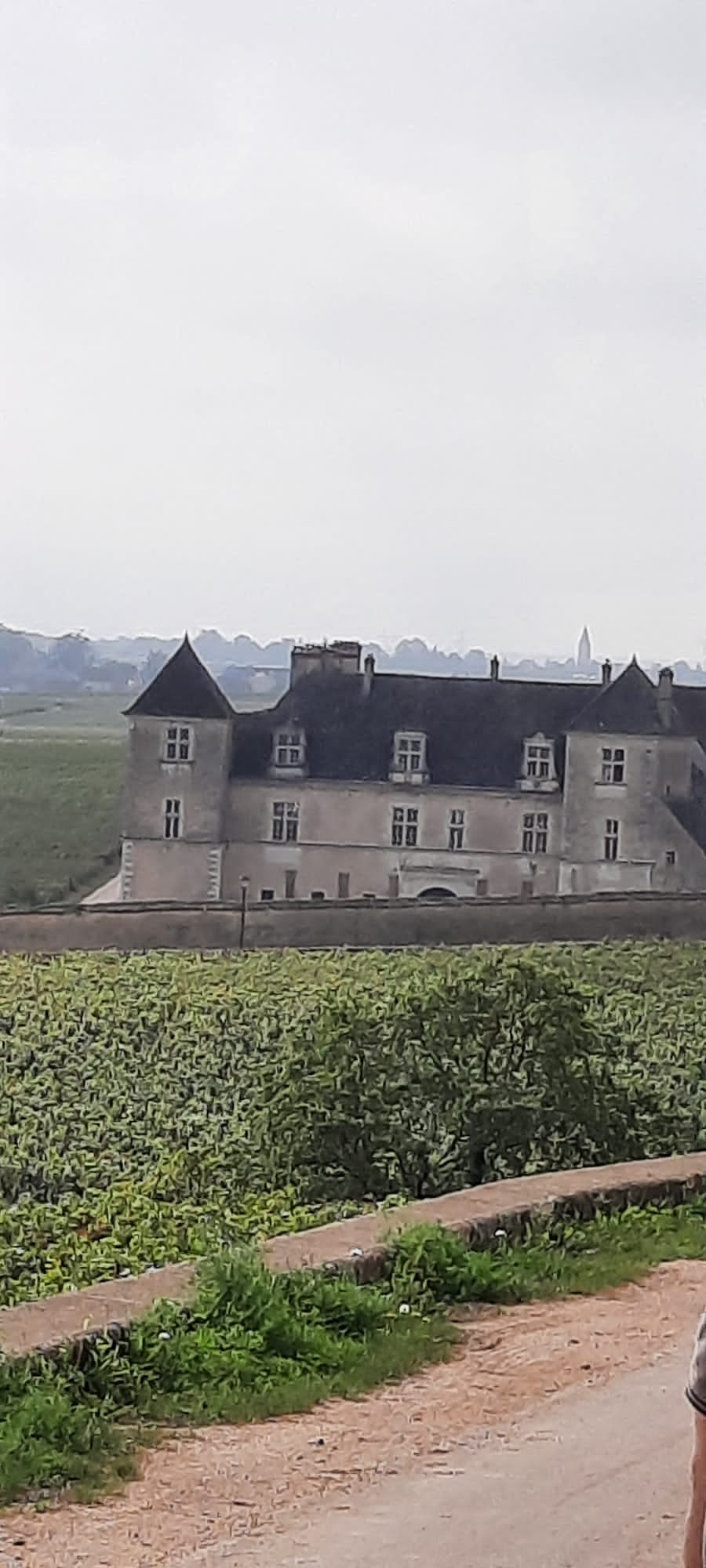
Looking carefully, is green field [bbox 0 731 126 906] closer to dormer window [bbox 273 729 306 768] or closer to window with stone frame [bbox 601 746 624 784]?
dormer window [bbox 273 729 306 768]

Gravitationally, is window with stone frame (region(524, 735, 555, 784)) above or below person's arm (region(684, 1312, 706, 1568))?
above

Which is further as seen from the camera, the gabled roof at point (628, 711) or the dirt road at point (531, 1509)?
the gabled roof at point (628, 711)

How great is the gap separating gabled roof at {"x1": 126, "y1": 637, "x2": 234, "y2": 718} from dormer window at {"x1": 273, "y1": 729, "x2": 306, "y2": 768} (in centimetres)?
173

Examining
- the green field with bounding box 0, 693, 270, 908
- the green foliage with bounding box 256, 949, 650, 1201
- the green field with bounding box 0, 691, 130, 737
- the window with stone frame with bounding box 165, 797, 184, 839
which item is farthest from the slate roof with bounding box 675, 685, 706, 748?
the green field with bounding box 0, 691, 130, 737

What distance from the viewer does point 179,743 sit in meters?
61.8

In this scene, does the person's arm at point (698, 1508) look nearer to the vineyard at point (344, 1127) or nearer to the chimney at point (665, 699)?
the vineyard at point (344, 1127)

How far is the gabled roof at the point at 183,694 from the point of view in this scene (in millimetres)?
62188

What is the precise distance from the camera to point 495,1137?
13062 mm

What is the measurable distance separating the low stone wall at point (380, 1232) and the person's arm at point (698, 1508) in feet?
10.3

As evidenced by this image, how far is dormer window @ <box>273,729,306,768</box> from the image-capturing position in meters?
61.5

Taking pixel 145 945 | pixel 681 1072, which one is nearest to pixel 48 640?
pixel 145 945

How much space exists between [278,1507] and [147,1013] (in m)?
25.0

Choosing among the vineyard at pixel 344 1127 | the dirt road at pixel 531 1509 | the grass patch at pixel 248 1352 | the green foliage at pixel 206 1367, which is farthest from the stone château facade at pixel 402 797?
the dirt road at pixel 531 1509

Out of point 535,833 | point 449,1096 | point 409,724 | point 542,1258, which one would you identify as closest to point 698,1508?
point 542,1258
